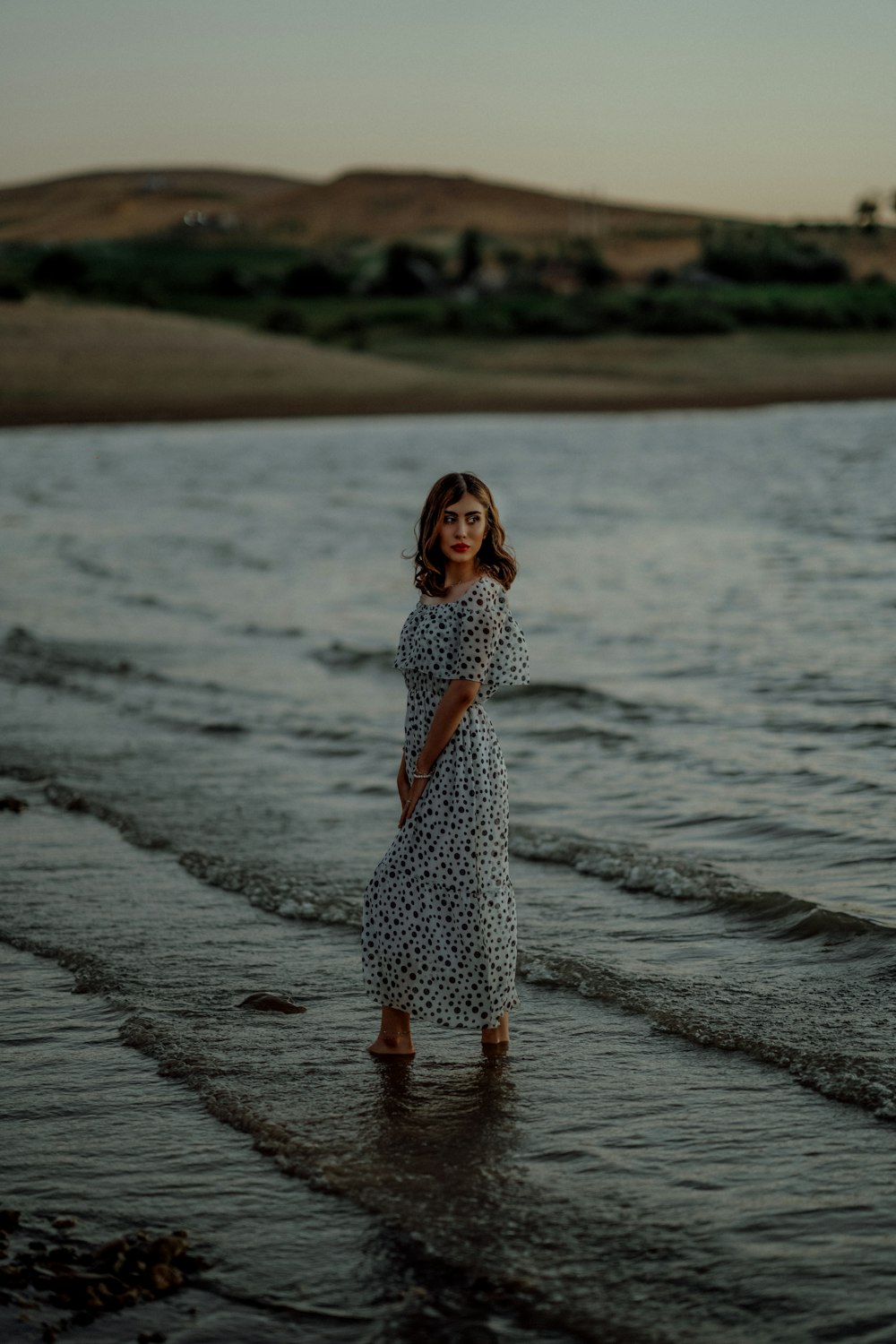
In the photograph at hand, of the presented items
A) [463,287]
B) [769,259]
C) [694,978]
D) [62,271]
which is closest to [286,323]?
[62,271]

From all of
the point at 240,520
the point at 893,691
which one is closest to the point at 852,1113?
the point at 893,691

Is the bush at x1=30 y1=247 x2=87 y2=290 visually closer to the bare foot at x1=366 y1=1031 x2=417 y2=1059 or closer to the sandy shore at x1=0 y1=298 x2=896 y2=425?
the sandy shore at x1=0 y1=298 x2=896 y2=425

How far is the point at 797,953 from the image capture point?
5.27 m

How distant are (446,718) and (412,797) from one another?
242 mm

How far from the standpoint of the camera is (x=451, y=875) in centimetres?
429

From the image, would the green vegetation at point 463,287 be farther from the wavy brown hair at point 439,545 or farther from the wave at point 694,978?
the wavy brown hair at point 439,545

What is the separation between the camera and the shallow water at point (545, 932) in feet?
10.9

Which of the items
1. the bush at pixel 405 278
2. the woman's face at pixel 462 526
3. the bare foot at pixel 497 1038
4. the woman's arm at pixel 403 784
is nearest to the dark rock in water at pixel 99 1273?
the bare foot at pixel 497 1038

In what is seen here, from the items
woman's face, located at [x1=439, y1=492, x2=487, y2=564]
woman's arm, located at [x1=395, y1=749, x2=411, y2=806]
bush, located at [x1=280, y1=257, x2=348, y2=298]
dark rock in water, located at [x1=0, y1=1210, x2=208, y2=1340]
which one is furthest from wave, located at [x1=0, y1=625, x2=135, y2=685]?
bush, located at [x1=280, y1=257, x2=348, y2=298]

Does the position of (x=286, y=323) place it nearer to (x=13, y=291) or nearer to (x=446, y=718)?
(x=13, y=291)

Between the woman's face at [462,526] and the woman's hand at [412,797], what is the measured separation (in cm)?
59

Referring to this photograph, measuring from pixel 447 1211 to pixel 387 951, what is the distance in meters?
0.96

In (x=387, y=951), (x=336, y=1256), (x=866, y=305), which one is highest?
(x=866, y=305)

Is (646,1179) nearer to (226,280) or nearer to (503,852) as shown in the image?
(503,852)
